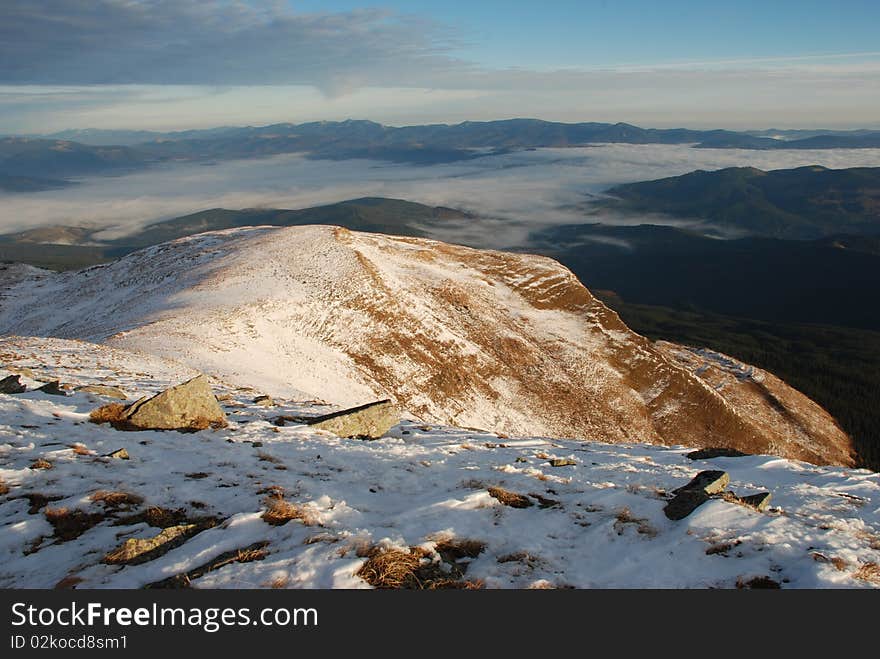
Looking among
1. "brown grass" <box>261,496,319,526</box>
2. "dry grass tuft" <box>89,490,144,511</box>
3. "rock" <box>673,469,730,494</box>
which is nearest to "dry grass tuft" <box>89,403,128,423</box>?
"dry grass tuft" <box>89,490,144,511</box>

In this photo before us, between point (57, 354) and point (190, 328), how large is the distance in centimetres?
1495

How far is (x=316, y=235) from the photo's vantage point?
71375mm

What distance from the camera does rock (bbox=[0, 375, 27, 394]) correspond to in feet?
52.8

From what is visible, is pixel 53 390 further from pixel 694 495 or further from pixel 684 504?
pixel 694 495

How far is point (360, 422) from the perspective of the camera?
17.1m

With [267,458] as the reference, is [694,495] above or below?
above

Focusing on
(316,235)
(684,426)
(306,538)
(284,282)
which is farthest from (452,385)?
(306,538)

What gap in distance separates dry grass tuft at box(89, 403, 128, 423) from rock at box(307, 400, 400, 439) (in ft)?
18.6

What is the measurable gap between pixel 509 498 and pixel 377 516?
3.12 meters

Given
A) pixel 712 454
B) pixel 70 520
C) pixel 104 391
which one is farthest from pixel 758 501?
pixel 104 391

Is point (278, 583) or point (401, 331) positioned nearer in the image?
point (278, 583)

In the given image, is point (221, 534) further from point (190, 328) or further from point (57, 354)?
point (190, 328)

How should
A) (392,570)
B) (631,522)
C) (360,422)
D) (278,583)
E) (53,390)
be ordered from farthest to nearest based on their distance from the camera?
(360,422) → (53,390) → (631,522) → (392,570) → (278,583)

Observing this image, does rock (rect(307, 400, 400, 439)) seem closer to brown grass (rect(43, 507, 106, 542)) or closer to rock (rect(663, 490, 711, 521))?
brown grass (rect(43, 507, 106, 542))
